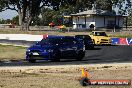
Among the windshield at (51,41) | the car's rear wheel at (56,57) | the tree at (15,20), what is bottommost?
the tree at (15,20)

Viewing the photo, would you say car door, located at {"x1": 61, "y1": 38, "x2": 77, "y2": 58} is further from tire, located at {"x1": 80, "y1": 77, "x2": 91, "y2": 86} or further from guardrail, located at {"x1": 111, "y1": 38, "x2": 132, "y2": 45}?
guardrail, located at {"x1": 111, "y1": 38, "x2": 132, "y2": 45}

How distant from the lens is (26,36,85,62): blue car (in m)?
24.5

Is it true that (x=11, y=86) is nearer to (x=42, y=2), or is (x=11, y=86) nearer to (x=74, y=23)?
(x=42, y=2)

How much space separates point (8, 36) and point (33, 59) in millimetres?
27099

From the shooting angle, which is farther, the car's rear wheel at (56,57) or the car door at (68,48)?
the car door at (68,48)

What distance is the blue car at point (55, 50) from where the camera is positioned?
24516 mm

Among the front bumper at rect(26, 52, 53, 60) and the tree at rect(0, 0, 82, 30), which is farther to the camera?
the tree at rect(0, 0, 82, 30)

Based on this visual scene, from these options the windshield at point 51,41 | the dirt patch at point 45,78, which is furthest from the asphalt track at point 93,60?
the dirt patch at point 45,78

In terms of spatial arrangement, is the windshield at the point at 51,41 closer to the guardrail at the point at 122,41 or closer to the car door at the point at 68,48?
the car door at the point at 68,48

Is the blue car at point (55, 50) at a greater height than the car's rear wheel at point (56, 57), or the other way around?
the blue car at point (55, 50)

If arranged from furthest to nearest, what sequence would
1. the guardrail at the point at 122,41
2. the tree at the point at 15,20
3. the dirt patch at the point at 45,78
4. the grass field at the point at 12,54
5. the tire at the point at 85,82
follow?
the tree at the point at 15,20, the guardrail at the point at 122,41, the grass field at the point at 12,54, the dirt patch at the point at 45,78, the tire at the point at 85,82

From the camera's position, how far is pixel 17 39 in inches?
1927

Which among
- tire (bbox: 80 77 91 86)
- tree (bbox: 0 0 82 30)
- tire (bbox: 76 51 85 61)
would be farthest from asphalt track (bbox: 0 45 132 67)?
tree (bbox: 0 0 82 30)

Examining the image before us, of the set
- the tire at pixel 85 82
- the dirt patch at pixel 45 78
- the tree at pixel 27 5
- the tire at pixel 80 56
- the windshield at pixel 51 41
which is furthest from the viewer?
the tree at pixel 27 5
